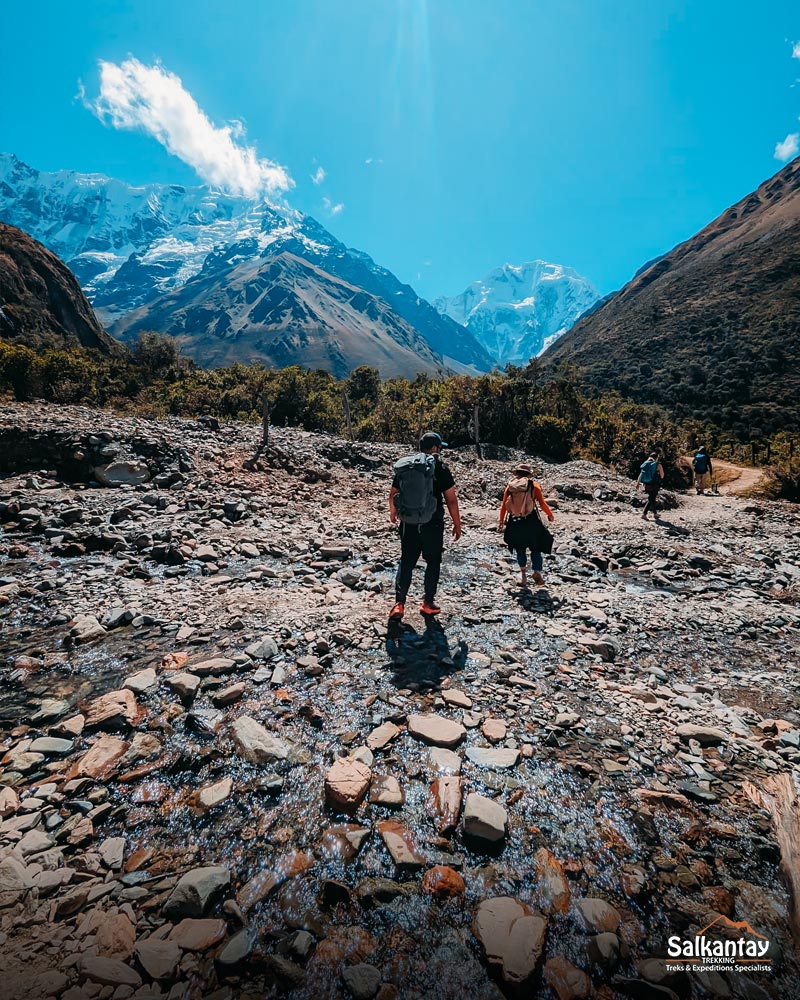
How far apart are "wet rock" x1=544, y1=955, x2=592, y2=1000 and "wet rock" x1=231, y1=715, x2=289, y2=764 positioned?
206cm

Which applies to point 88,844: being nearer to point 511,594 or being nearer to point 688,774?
point 688,774

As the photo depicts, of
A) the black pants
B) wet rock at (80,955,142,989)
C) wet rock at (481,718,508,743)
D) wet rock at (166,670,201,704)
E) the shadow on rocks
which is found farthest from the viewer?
the black pants

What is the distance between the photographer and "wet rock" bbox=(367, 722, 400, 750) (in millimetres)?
3422

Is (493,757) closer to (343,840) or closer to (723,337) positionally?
(343,840)

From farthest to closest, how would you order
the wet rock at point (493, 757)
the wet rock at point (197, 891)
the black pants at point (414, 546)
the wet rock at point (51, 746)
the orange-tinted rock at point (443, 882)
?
the black pants at point (414, 546), the wet rock at point (493, 757), the wet rock at point (51, 746), the orange-tinted rock at point (443, 882), the wet rock at point (197, 891)

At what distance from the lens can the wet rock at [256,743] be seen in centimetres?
323

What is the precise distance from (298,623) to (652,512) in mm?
13649

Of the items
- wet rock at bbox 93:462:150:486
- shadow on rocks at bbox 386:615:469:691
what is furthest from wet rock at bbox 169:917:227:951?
wet rock at bbox 93:462:150:486

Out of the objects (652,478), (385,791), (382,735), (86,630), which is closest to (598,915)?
(385,791)

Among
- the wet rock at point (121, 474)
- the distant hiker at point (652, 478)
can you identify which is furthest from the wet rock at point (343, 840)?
the distant hiker at point (652, 478)

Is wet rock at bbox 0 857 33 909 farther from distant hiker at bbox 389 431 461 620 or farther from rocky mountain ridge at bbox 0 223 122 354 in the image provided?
rocky mountain ridge at bbox 0 223 122 354

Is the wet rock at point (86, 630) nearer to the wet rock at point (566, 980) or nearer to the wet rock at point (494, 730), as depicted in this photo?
the wet rock at point (494, 730)

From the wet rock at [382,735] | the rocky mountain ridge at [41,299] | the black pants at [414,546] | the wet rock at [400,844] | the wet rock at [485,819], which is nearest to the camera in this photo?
the wet rock at [400,844]

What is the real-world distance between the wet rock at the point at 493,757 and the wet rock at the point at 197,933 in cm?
192
